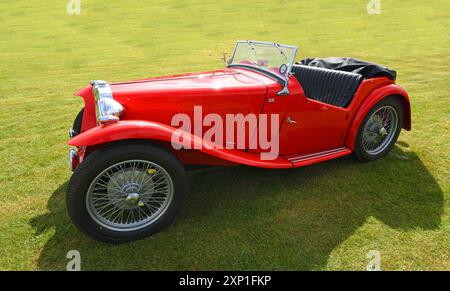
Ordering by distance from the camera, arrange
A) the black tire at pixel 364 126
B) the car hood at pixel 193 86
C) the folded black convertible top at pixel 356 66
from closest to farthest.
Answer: the car hood at pixel 193 86 < the black tire at pixel 364 126 < the folded black convertible top at pixel 356 66

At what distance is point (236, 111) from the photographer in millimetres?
3584

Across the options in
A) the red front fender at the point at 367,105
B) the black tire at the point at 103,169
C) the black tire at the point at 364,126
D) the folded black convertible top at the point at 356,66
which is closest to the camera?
the black tire at the point at 103,169

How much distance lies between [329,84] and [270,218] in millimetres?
2186

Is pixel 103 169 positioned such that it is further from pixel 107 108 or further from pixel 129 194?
pixel 107 108

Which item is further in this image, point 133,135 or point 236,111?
point 236,111

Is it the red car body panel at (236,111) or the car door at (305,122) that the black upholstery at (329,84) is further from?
the car door at (305,122)

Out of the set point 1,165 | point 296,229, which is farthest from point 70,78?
point 296,229

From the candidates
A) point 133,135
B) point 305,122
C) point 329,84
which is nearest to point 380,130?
point 329,84

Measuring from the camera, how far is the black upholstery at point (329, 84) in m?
4.30

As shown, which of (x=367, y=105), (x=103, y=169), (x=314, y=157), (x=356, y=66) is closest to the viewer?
(x=103, y=169)

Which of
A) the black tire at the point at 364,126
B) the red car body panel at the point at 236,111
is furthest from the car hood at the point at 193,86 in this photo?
the black tire at the point at 364,126

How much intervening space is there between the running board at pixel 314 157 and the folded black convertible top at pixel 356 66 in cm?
117

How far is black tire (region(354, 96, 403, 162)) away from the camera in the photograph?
14.2 feet

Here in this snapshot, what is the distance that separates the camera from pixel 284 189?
3.97 metres
